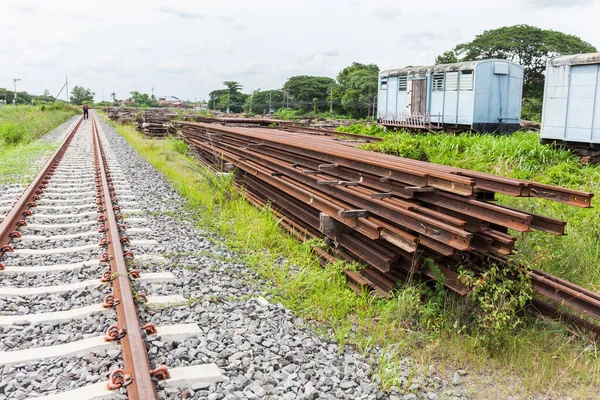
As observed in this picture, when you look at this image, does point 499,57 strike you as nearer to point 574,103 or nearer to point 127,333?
point 574,103

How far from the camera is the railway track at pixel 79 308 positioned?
117 inches

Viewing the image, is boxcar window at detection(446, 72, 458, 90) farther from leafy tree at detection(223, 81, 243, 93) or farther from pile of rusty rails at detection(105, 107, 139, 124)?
leafy tree at detection(223, 81, 243, 93)

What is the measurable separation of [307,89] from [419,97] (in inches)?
2182

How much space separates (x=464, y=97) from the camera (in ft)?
57.8

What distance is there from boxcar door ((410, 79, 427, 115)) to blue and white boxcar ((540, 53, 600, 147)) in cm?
719

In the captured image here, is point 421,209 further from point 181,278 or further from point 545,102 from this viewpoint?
point 545,102

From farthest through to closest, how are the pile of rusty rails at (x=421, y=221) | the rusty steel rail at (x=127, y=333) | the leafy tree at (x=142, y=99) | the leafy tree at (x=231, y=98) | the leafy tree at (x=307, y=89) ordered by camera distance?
the leafy tree at (x=142, y=99)
the leafy tree at (x=231, y=98)
the leafy tree at (x=307, y=89)
the pile of rusty rails at (x=421, y=221)
the rusty steel rail at (x=127, y=333)

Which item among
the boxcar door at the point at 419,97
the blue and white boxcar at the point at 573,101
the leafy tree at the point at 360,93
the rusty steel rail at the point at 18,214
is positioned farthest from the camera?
the leafy tree at the point at 360,93

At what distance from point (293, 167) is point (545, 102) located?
8.66 metres

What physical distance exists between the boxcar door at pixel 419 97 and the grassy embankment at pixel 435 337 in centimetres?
1515

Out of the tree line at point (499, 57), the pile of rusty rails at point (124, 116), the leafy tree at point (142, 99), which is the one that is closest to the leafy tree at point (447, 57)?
the tree line at point (499, 57)

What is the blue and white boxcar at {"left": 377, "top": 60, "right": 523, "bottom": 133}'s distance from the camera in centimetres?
1744

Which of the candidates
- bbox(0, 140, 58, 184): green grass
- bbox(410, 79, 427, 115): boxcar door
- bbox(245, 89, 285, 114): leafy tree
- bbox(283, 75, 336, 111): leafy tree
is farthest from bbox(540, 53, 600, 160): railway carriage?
bbox(245, 89, 285, 114): leafy tree

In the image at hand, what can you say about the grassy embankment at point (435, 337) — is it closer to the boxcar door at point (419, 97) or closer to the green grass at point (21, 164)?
the green grass at point (21, 164)
